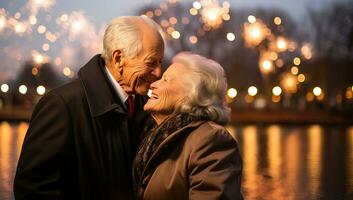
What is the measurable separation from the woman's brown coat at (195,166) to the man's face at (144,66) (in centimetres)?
48

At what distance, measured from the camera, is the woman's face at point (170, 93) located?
3.03 m

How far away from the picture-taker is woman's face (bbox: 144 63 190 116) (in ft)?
9.95

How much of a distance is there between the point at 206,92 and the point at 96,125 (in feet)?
1.81

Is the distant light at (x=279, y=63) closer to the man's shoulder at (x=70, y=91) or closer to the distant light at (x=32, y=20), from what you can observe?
the distant light at (x=32, y=20)

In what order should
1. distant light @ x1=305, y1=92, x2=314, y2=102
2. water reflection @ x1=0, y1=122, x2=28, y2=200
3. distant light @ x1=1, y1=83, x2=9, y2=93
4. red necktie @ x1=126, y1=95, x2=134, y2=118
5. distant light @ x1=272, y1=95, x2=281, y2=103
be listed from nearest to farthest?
red necktie @ x1=126, y1=95, x2=134, y2=118 < water reflection @ x1=0, y1=122, x2=28, y2=200 < distant light @ x1=1, y1=83, x2=9, y2=93 < distant light @ x1=272, y1=95, x2=281, y2=103 < distant light @ x1=305, y1=92, x2=314, y2=102

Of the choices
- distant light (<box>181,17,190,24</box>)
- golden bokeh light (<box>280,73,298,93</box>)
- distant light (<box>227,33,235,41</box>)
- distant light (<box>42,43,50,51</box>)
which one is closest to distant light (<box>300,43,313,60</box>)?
golden bokeh light (<box>280,73,298,93</box>)

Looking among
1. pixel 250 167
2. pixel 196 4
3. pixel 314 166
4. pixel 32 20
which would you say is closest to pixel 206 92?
pixel 250 167

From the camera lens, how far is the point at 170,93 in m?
3.05

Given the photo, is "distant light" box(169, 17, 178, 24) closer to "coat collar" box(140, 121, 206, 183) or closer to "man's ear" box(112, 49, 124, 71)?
"man's ear" box(112, 49, 124, 71)

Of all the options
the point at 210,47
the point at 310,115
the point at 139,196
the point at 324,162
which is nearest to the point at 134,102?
the point at 139,196

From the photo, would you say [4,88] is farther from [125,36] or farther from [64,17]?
[125,36]

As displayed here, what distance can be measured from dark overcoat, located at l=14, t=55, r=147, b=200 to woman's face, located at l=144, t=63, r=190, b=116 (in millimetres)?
166

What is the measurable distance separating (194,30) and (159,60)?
49.6 m

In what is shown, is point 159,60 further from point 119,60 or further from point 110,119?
point 110,119
